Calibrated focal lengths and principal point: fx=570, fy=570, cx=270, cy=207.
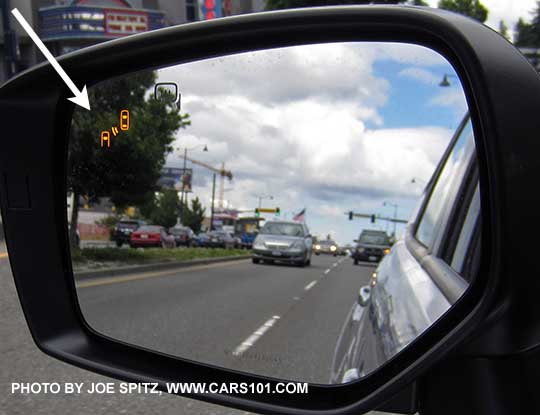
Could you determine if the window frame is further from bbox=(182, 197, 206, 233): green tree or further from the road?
bbox=(182, 197, 206, 233): green tree

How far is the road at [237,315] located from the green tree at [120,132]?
40cm

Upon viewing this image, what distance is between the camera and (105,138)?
1679 mm

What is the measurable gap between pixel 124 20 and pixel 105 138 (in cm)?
5429

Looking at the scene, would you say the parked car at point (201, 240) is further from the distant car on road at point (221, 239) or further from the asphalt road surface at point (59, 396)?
the asphalt road surface at point (59, 396)

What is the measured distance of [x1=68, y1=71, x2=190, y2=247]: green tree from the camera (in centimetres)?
163

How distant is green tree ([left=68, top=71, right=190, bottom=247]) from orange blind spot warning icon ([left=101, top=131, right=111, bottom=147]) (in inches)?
0.5

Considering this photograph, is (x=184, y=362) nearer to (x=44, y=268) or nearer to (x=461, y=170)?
(x=44, y=268)

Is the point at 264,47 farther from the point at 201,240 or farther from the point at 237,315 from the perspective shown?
the point at 201,240

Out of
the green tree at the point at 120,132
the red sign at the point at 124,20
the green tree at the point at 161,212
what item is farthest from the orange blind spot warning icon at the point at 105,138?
the red sign at the point at 124,20

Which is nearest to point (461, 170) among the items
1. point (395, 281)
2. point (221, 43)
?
point (395, 281)

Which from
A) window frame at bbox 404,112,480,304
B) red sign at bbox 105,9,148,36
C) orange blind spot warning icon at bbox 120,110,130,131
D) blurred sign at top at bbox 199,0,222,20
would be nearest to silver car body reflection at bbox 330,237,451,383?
window frame at bbox 404,112,480,304

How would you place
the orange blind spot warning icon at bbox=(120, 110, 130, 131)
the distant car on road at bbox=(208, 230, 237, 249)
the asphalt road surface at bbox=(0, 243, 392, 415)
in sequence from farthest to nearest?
the distant car on road at bbox=(208, 230, 237, 249) → the asphalt road surface at bbox=(0, 243, 392, 415) → the orange blind spot warning icon at bbox=(120, 110, 130, 131)

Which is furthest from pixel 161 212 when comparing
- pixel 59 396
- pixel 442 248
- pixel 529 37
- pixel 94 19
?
pixel 94 19

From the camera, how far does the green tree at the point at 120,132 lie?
163cm
